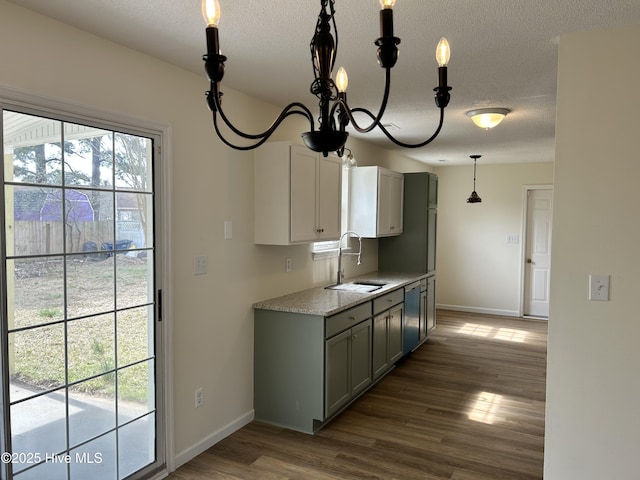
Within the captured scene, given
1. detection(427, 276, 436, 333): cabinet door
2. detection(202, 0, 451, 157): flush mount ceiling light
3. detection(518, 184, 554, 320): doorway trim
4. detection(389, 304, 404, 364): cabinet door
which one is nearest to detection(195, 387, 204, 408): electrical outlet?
detection(389, 304, 404, 364): cabinet door

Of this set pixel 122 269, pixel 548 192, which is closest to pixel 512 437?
pixel 122 269

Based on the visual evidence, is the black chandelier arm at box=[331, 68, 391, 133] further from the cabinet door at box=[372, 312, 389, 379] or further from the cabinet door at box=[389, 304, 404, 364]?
the cabinet door at box=[389, 304, 404, 364]

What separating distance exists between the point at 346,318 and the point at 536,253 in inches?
196

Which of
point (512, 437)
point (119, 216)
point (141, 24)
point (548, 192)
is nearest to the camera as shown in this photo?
point (141, 24)

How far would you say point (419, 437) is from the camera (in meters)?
3.25

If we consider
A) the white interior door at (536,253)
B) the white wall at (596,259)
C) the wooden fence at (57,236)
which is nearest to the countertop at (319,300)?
the wooden fence at (57,236)

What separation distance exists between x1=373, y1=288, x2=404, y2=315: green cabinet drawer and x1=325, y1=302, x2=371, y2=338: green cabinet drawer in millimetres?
154

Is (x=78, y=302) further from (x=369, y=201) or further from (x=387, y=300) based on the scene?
(x=369, y=201)

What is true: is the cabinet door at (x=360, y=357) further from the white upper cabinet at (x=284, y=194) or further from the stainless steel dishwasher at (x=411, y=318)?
the stainless steel dishwasher at (x=411, y=318)

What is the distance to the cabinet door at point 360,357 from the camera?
3.68 metres

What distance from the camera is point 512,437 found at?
325 centimetres

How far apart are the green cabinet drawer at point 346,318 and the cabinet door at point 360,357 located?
7cm

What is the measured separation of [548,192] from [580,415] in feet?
18.7

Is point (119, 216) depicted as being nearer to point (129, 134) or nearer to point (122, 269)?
point (122, 269)
